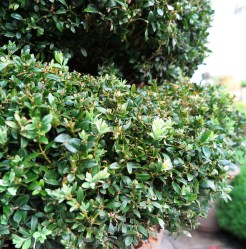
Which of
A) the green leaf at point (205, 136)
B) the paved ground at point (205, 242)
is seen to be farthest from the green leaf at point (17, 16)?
the paved ground at point (205, 242)

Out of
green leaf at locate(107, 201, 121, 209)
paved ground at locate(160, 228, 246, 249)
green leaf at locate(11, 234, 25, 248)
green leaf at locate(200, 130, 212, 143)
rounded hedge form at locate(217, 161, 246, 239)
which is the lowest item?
paved ground at locate(160, 228, 246, 249)

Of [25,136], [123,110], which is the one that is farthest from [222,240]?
[25,136]

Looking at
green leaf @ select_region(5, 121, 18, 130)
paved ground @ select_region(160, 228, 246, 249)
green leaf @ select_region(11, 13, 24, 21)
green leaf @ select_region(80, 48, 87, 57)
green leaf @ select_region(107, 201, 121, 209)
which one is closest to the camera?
green leaf @ select_region(5, 121, 18, 130)

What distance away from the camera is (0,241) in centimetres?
94

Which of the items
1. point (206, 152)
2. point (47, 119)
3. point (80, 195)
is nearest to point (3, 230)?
point (80, 195)

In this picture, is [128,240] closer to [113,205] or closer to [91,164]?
[113,205]

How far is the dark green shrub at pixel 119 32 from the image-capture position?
1.47m

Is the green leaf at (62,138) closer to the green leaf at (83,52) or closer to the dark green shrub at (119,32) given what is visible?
the dark green shrub at (119,32)

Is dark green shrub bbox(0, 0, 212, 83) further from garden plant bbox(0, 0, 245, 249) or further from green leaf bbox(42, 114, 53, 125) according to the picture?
green leaf bbox(42, 114, 53, 125)

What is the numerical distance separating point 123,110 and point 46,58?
0.79 metres

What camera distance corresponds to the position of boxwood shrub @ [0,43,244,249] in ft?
3.03

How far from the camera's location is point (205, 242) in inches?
106

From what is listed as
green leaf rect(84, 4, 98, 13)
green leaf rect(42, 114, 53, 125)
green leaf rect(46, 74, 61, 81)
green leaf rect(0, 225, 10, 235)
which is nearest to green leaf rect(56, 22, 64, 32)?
green leaf rect(84, 4, 98, 13)

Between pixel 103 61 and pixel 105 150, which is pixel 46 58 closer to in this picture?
pixel 103 61
